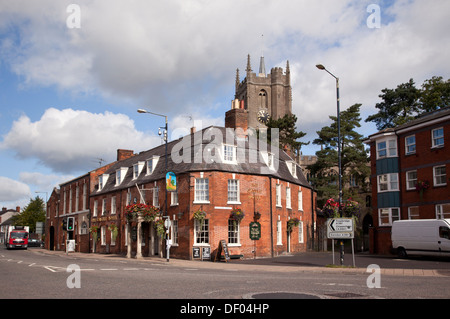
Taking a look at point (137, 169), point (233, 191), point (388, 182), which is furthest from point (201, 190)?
point (388, 182)

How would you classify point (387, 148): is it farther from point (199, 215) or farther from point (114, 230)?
point (114, 230)

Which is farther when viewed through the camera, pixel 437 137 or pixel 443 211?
pixel 437 137

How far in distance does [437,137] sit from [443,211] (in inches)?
217

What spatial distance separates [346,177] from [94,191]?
97.4 feet

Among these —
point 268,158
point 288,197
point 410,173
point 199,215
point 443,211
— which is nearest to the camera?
point 199,215

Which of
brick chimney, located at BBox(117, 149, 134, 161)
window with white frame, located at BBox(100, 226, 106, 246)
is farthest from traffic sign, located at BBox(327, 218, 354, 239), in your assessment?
brick chimney, located at BBox(117, 149, 134, 161)

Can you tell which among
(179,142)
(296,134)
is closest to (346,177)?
(296,134)

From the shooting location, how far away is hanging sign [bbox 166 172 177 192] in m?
29.1

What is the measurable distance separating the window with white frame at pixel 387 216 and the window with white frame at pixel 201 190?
15761 mm

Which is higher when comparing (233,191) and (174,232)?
(233,191)

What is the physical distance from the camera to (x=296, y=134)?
201 ft

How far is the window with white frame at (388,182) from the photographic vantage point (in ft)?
114

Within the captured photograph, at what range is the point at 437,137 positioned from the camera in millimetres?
31250
